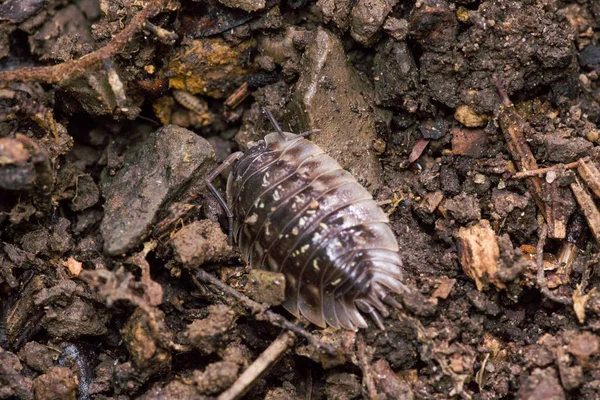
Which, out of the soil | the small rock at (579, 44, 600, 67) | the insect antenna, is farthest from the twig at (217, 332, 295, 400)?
the small rock at (579, 44, 600, 67)

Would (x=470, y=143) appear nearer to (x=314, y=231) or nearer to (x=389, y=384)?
(x=314, y=231)

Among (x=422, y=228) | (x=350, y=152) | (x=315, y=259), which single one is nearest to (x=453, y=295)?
(x=422, y=228)

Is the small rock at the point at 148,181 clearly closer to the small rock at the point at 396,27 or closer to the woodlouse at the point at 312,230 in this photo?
the woodlouse at the point at 312,230

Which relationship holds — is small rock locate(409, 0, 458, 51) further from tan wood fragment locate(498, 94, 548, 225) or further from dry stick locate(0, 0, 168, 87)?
dry stick locate(0, 0, 168, 87)

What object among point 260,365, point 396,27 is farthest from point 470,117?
point 260,365

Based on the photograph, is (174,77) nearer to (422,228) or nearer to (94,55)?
(94,55)
